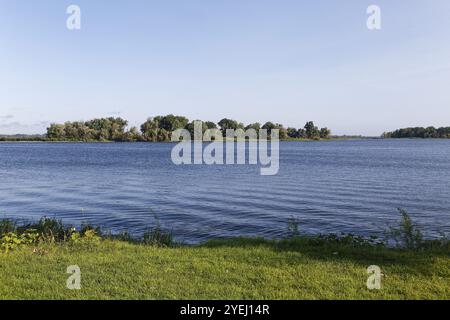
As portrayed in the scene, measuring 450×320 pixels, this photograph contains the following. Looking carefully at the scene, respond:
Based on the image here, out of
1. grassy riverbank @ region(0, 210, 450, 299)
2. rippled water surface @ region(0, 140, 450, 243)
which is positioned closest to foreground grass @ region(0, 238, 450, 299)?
grassy riverbank @ region(0, 210, 450, 299)

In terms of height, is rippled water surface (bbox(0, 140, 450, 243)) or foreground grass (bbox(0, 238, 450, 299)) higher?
foreground grass (bbox(0, 238, 450, 299))

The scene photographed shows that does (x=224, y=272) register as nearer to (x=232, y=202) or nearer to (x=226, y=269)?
(x=226, y=269)

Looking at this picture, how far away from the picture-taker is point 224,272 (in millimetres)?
10211

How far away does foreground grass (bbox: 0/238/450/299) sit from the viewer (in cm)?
877

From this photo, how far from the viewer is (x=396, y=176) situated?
4503 cm

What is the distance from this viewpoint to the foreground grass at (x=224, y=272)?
8766 mm

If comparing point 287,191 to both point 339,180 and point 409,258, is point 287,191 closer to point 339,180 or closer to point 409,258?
point 339,180

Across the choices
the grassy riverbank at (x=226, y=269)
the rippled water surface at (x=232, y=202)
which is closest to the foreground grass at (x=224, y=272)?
the grassy riverbank at (x=226, y=269)

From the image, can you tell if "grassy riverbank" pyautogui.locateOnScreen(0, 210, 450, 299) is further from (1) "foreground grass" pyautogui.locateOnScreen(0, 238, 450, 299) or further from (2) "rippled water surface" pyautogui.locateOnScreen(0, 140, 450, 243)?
(2) "rippled water surface" pyautogui.locateOnScreen(0, 140, 450, 243)

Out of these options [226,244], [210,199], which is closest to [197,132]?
[210,199]

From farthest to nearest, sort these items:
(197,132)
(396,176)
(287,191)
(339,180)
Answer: (197,132) < (396,176) < (339,180) < (287,191)

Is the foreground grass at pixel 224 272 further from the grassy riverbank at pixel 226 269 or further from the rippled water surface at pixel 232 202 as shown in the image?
the rippled water surface at pixel 232 202
